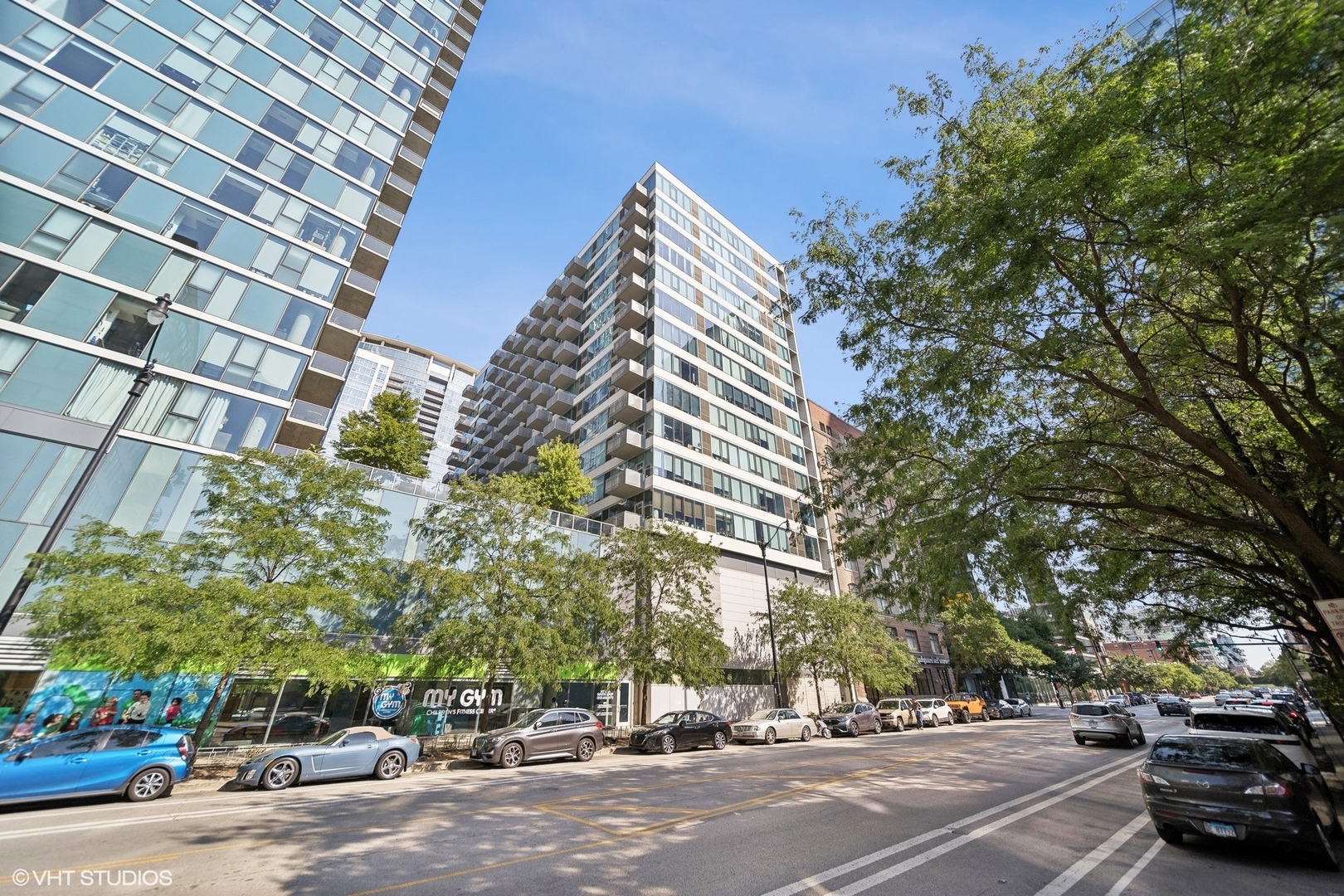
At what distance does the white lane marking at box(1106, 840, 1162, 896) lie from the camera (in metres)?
5.53

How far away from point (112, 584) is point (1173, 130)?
23.0m

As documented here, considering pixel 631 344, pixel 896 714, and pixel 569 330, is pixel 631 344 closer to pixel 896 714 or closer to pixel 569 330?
pixel 569 330

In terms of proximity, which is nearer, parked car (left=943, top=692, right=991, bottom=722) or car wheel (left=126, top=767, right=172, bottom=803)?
car wheel (left=126, top=767, right=172, bottom=803)

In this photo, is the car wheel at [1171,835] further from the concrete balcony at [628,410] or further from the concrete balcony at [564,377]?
the concrete balcony at [564,377]

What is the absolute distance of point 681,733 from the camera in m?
19.5

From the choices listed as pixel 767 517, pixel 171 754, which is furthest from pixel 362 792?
pixel 767 517

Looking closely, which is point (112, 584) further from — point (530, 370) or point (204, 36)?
point (530, 370)

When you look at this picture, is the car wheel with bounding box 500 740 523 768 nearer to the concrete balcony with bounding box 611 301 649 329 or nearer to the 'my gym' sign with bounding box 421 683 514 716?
the 'my gym' sign with bounding box 421 683 514 716

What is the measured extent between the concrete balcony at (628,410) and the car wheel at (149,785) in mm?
27610

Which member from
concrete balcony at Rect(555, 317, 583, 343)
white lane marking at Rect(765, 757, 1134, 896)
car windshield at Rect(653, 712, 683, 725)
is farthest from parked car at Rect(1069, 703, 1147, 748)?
concrete balcony at Rect(555, 317, 583, 343)

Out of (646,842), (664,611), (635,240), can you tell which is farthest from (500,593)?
(635,240)

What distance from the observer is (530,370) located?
5222 cm

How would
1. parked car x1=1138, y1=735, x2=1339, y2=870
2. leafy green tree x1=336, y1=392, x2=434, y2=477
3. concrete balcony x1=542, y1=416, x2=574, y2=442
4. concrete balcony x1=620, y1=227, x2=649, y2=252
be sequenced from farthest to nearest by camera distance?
concrete balcony x1=542, y1=416, x2=574, y2=442 < concrete balcony x1=620, y1=227, x2=649, y2=252 < leafy green tree x1=336, y1=392, x2=434, y2=477 < parked car x1=1138, y1=735, x2=1339, y2=870

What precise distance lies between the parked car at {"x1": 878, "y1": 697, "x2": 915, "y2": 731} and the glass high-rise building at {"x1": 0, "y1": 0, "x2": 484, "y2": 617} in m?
34.6
